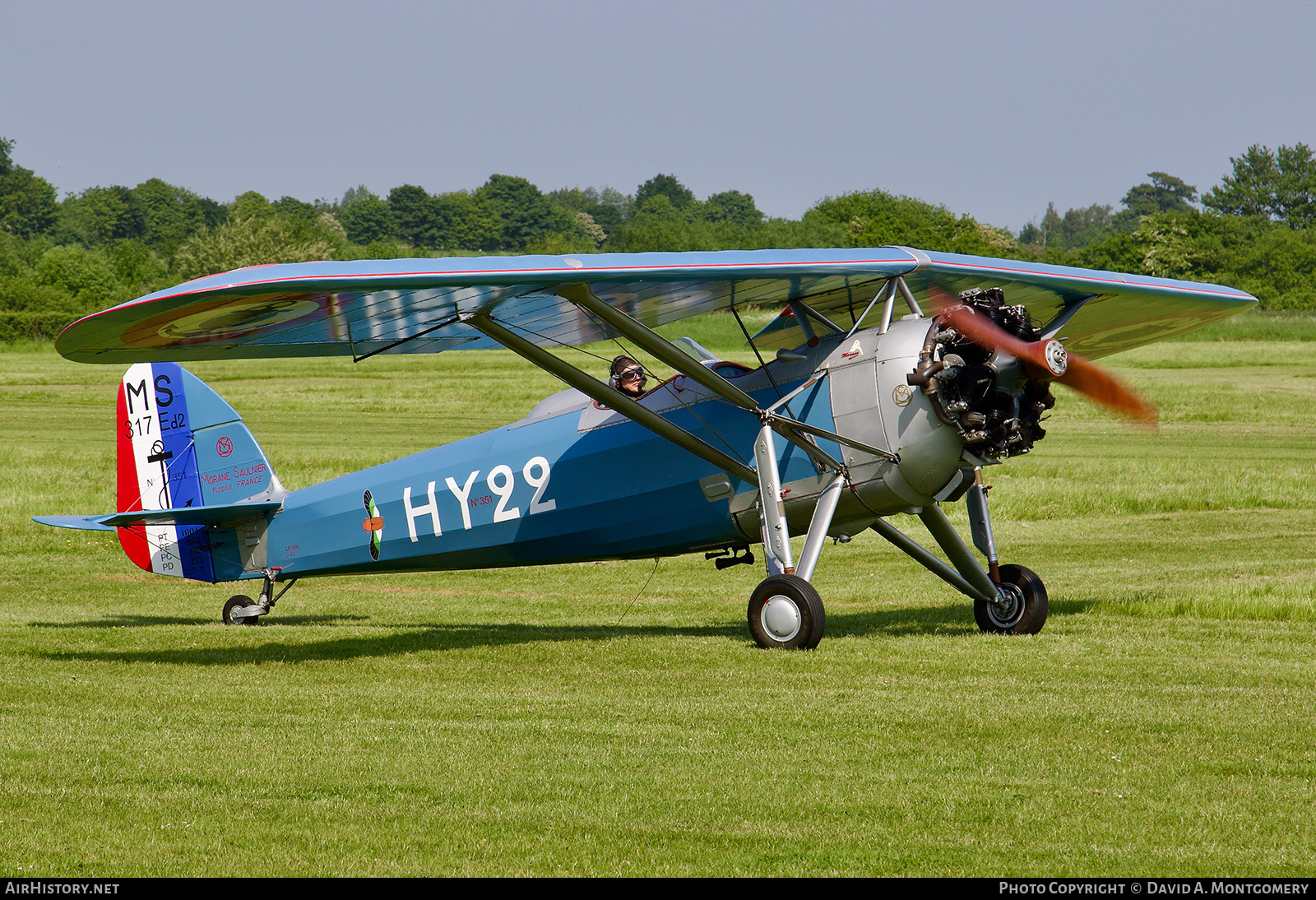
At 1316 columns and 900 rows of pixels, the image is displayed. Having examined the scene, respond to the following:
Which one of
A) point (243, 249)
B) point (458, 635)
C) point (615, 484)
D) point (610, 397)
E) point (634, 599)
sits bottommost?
point (634, 599)

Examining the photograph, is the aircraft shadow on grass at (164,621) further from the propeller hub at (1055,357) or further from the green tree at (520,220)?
the green tree at (520,220)

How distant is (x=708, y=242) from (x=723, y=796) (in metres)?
100

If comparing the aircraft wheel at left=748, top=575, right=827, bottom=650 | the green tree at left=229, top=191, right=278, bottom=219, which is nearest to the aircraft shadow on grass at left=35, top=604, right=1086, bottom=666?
the aircraft wheel at left=748, top=575, right=827, bottom=650

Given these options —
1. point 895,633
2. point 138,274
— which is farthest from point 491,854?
point 138,274

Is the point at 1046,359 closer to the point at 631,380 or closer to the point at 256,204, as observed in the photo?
the point at 631,380

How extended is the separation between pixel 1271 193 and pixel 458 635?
152 m

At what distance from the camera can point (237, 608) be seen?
13.4m

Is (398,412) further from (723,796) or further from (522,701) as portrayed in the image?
(723,796)

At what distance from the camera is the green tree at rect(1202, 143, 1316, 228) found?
145 meters

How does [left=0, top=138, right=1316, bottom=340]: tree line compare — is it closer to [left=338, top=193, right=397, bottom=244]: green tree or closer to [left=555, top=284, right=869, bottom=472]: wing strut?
[left=338, top=193, right=397, bottom=244]: green tree

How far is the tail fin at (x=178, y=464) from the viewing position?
13484 mm

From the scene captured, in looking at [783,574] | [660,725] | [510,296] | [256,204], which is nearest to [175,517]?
[510,296]

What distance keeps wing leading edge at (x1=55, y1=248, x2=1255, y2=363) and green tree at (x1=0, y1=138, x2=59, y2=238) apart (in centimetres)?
18170

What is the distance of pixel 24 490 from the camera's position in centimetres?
2416
